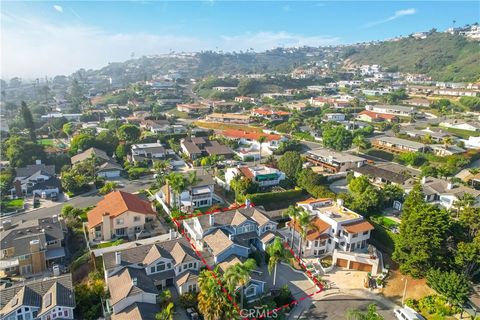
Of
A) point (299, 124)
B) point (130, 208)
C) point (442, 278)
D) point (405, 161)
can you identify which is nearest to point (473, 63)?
point (299, 124)

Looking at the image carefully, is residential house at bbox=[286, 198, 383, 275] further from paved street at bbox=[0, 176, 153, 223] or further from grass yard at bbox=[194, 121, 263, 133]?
grass yard at bbox=[194, 121, 263, 133]

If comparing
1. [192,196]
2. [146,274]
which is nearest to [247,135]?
[192,196]

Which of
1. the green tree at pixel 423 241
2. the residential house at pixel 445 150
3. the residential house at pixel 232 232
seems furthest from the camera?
the residential house at pixel 445 150

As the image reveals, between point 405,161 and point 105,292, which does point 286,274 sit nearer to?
point 105,292

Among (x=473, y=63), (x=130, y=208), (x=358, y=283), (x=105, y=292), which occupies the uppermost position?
(x=473, y=63)

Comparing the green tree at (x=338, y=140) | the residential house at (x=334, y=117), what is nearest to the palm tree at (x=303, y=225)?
the green tree at (x=338, y=140)

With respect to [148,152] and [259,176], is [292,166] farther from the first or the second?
[148,152]

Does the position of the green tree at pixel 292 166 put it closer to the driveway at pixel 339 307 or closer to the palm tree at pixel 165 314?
the driveway at pixel 339 307
